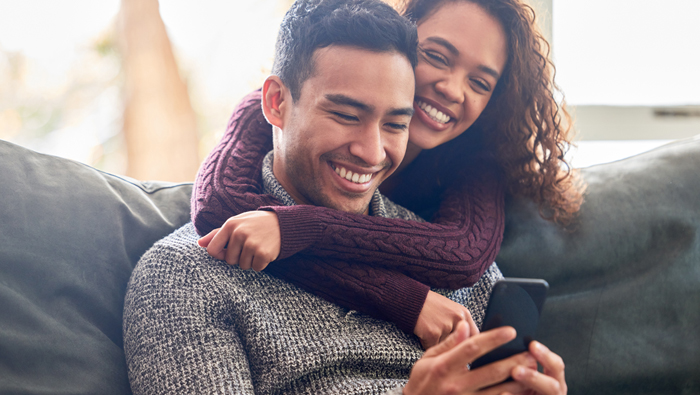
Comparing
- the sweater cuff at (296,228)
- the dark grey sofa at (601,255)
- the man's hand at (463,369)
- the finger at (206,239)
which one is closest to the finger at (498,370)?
the man's hand at (463,369)

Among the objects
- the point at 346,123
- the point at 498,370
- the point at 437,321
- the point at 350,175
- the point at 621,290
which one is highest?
the point at 346,123

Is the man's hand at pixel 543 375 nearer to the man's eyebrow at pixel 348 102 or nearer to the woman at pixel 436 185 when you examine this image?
the woman at pixel 436 185

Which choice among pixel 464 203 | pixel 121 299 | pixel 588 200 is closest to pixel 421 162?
pixel 464 203

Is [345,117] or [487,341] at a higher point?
[345,117]

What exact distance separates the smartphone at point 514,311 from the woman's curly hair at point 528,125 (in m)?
0.70

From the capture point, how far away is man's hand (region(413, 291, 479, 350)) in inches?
36.6

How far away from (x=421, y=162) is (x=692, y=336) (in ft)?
2.90

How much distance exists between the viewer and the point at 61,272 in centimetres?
88

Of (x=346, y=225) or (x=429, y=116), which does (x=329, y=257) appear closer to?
(x=346, y=225)

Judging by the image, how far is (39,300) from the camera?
0.85 meters

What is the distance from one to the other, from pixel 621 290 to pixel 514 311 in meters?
0.82

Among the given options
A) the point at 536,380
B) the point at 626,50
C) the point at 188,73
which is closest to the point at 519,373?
the point at 536,380

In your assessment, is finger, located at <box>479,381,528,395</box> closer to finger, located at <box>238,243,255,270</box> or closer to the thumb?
the thumb

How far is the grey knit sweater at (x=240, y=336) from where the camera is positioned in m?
0.78
